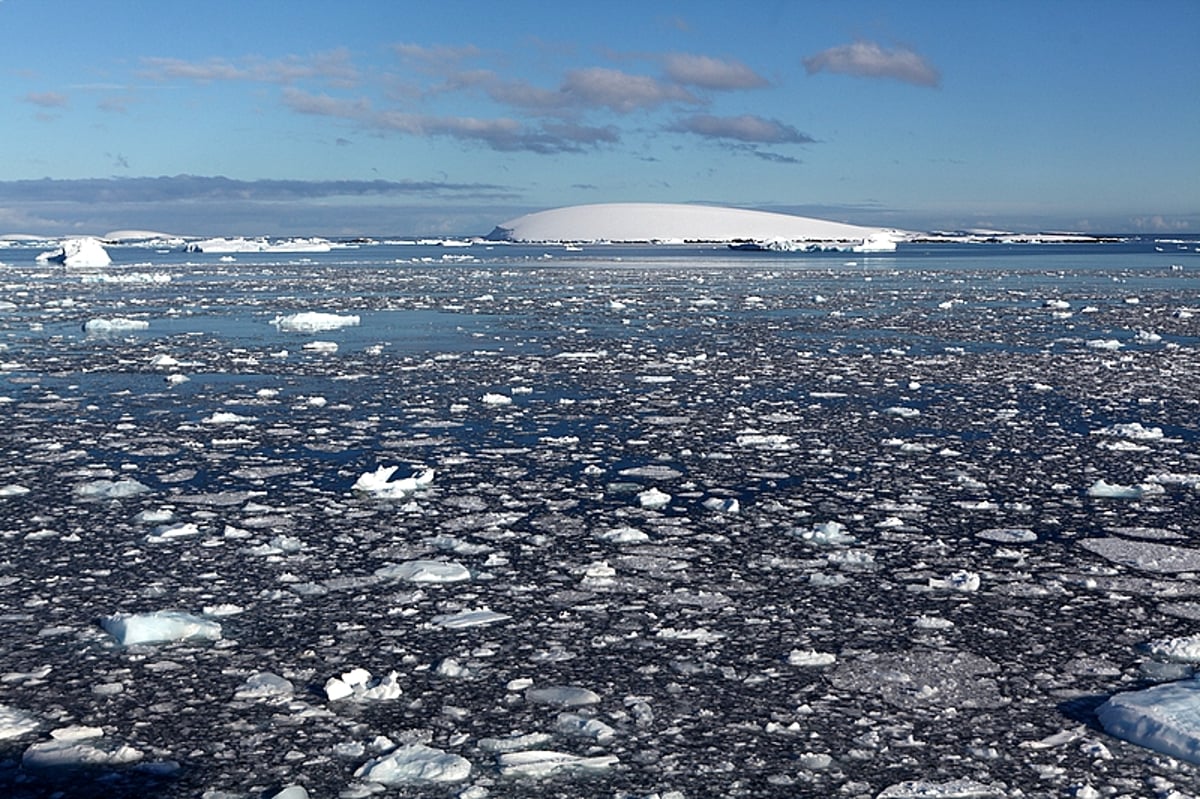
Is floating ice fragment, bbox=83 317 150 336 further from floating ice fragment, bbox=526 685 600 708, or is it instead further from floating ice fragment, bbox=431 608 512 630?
floating ice fragment, bbox=526 685 600 708

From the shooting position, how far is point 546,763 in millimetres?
2910

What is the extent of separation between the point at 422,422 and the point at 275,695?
5.32 metres

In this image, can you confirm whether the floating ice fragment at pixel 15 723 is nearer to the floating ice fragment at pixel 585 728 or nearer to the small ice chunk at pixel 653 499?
the floating ice fragment at pixel 585 728

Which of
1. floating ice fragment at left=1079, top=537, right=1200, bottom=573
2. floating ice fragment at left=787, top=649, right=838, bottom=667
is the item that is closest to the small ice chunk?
floating ice fragment at left=1079, top=537, right=1200, bottom=573

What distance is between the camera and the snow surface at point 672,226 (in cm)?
13275

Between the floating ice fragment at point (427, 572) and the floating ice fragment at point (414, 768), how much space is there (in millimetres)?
1659

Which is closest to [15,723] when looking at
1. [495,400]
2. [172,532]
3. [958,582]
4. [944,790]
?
[172,532]

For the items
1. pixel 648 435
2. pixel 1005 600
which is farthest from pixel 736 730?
pixel 648 435

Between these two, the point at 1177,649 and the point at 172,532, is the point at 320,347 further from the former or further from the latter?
the point at 1177,649

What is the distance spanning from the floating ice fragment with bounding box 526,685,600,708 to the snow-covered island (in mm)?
127524

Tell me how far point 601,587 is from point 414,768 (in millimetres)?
1698

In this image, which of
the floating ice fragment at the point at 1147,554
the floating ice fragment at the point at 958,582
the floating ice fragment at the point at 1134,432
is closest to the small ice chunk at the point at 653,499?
the floating ice fragment at the point at 958,582

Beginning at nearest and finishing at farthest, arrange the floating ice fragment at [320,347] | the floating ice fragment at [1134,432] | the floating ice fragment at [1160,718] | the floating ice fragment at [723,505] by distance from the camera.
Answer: the floating ice fragment at [1160,718], the floating ice fragment at [723,505], the floating ice fragment at [1134,432], the floating ice fragment at [320,347]

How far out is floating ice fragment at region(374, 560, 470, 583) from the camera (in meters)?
4.61
